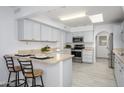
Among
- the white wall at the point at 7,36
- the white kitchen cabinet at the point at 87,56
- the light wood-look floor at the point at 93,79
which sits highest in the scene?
the white wall at the point at 7,36

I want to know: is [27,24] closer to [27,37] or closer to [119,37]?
[27,37]

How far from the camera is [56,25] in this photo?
16.8ft

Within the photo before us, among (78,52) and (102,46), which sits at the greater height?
(102,46)

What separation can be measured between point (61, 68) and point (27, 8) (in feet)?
6.79

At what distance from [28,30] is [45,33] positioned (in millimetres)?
1028

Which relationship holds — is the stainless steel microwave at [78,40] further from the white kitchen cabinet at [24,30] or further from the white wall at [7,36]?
the white wall at [7,36]

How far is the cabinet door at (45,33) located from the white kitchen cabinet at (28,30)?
335mm

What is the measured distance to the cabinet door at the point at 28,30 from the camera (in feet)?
11.2

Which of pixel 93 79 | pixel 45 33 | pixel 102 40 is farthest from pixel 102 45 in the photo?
pixel 45 33

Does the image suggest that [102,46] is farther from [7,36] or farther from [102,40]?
[7,36]

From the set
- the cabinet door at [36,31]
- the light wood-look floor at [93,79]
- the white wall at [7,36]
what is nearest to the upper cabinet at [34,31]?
the cabinet door at [36,31]

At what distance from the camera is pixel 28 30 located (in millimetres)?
3553

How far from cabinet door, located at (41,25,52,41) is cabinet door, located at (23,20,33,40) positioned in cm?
69

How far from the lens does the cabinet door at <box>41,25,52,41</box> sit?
14.2 ft
